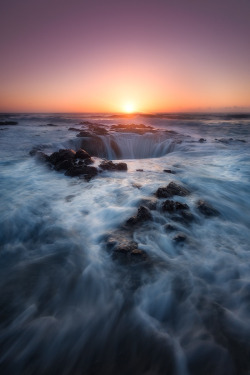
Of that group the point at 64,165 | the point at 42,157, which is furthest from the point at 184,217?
the point at 42,157

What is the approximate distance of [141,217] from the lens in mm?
4379

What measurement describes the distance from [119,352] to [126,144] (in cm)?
1377

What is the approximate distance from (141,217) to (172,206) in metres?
0.83

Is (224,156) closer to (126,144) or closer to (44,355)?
(126,144)

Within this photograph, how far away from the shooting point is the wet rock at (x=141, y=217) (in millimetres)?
4305

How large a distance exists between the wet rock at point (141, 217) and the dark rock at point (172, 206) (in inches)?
17.4

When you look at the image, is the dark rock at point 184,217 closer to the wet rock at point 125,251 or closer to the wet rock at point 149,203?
the wet rock at point 149,203

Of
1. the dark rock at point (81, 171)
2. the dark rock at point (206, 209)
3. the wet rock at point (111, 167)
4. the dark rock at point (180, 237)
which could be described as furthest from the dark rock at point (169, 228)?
the wet rock at point (111, 167)

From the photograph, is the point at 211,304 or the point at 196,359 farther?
the point at 211,304

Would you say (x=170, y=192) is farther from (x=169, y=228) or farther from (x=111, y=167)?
(x=111, y=167)

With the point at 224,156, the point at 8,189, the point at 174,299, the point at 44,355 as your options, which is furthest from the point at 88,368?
the point at 224,156

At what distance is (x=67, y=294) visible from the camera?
111 inches

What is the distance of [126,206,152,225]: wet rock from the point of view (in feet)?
14.1

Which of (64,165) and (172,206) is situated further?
(64,165)
